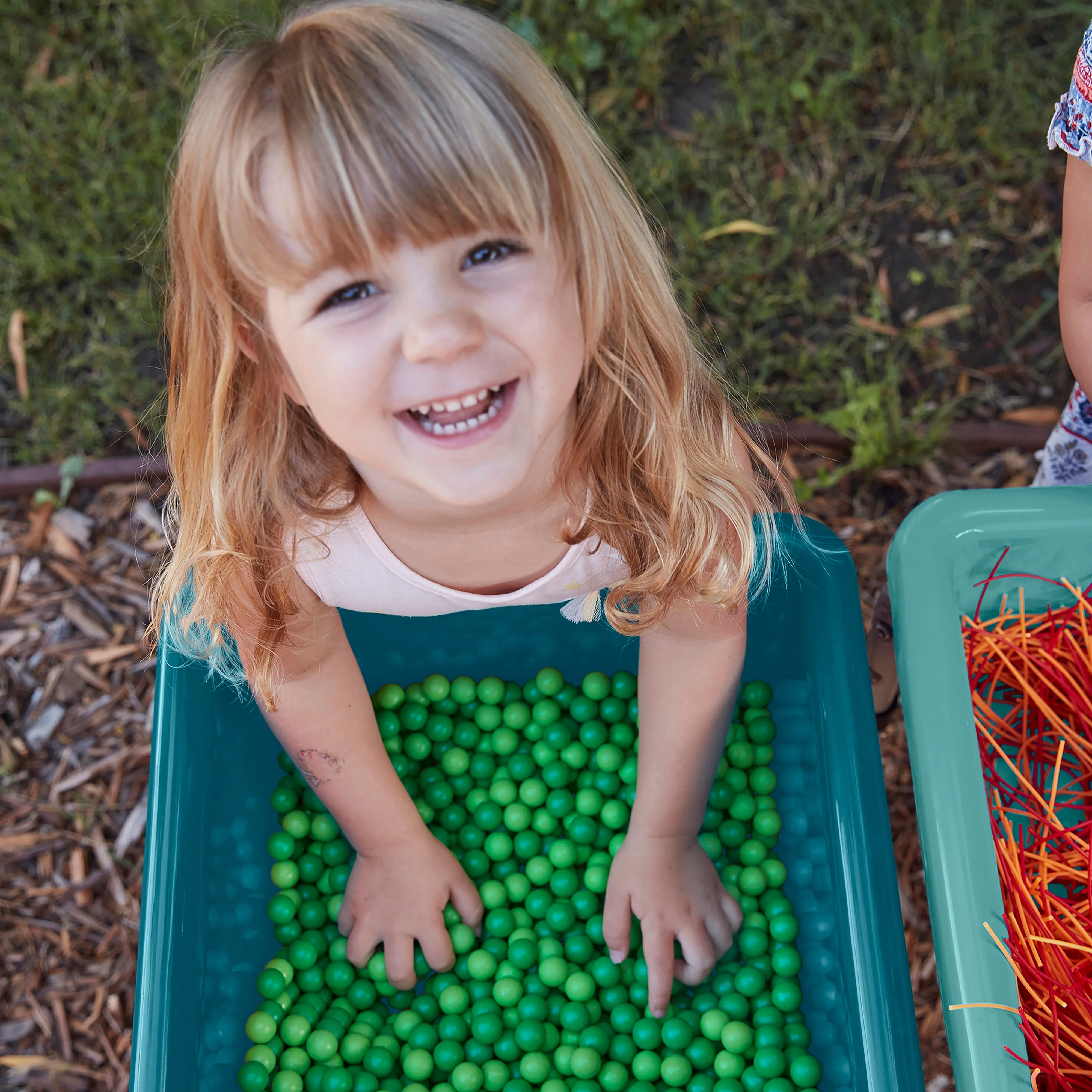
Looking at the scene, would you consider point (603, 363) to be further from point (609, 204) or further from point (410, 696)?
point (410, 696)

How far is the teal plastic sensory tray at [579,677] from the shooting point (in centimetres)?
100

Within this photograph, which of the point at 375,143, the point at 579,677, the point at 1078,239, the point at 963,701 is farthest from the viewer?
the point at 579,677

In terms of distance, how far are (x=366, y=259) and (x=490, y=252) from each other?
85 millimetres

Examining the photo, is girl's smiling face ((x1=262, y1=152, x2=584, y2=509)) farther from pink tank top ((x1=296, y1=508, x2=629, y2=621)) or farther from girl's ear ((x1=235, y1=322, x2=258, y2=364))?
pink tank top ((x1=296, y1=508, x2=629, y2=621))

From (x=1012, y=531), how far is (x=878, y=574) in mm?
515

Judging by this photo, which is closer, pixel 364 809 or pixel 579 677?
pixel 364 809

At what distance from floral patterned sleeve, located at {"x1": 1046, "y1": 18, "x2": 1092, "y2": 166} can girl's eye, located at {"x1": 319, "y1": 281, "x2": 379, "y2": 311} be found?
2.10ft

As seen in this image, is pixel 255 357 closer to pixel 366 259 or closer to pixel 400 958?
pixel 366 259

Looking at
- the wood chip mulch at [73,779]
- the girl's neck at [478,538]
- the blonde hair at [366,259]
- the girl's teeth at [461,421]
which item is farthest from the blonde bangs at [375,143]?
the wood chip mulch at [73,779]

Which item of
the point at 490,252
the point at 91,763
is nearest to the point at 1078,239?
the point at 490,252

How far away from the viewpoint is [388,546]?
3.42 feet

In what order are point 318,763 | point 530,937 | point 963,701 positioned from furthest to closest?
1. point 530,937
2. point 318,763
3. point 963,701

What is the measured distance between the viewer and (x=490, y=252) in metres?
0.75

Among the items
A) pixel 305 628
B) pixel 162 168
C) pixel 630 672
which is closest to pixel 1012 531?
pixel 630 672
